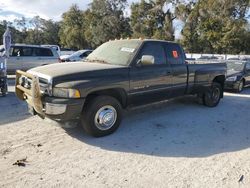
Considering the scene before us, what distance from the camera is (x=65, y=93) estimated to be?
15.3 ft

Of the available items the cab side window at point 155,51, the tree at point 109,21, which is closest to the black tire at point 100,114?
the cab side window at point 155,51

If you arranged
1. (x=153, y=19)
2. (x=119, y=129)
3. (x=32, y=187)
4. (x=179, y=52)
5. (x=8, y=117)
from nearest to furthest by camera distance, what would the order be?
(x=32, y=187) < (x=119, y=129) < (x=8, y=117) < (x=179, y=52) < (x=153, y=19)

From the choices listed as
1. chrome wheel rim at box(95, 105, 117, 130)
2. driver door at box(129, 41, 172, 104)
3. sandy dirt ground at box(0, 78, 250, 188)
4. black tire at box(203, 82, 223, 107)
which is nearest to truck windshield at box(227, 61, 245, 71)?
black tire at box(203, 82, 223, 107)

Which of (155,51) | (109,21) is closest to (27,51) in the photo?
(155,51)

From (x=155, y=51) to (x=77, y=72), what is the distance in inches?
87.3

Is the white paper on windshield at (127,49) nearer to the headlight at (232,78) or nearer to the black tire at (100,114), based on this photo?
the black tire at (100,114)

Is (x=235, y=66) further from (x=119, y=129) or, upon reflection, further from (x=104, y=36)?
(x=104, y=36)

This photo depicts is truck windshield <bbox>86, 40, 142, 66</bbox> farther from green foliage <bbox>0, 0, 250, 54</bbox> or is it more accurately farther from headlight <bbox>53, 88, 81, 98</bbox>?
green foliage <bbox>0, 0, 250, 54</bbox>

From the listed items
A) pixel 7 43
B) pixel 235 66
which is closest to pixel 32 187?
pixel 7 43

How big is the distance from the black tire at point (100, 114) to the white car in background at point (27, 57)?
9.63 m

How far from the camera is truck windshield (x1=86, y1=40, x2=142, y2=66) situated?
19.3 feet

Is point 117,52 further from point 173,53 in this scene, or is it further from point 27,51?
point 27,51

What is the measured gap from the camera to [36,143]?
4.95m

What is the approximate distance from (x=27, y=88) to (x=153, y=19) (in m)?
46.3
